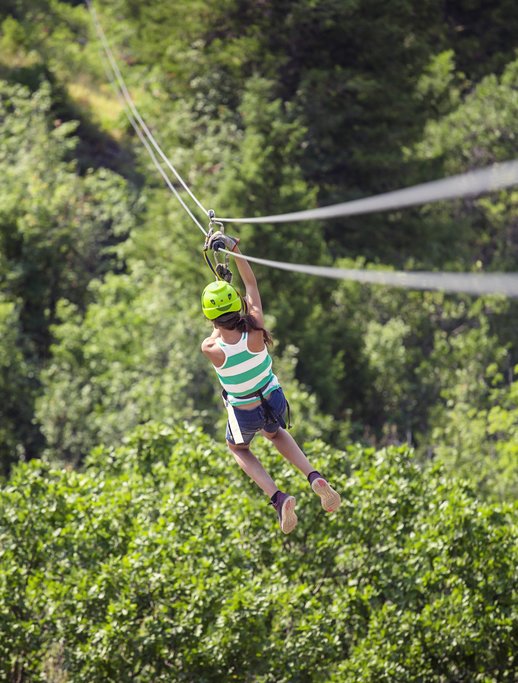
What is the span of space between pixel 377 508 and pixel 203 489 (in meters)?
2.24

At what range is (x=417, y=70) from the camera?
34.8m

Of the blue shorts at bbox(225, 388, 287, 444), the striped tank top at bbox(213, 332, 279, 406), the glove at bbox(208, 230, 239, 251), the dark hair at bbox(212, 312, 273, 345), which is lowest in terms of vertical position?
the blue shorts at bbox(225, 388, 287, 444)

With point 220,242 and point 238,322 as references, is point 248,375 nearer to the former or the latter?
point 238,322

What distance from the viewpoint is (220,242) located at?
7469 millimetres

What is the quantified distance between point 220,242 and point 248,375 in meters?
0.96

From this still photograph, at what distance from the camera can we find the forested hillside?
1501cm

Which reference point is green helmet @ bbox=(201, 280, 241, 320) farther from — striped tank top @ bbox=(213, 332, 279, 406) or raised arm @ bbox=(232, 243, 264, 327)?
striped tank top @ bbox=(213, 332, 279, 406)

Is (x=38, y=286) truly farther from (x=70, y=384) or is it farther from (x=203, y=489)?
(x=203, y=489)

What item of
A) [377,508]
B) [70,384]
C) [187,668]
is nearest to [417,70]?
[70,384]

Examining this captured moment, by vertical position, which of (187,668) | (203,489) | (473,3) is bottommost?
(473,3)

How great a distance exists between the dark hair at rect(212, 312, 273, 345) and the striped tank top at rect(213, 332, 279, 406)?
6 centimetres

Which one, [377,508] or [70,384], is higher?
[377,508]

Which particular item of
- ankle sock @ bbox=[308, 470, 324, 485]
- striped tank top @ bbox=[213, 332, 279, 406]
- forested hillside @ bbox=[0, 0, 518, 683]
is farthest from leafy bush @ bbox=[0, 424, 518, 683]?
striped tank top @ bbox=[213, 332, 279, 406]

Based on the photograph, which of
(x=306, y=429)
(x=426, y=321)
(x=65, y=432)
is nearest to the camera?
(x=306, y=429)
